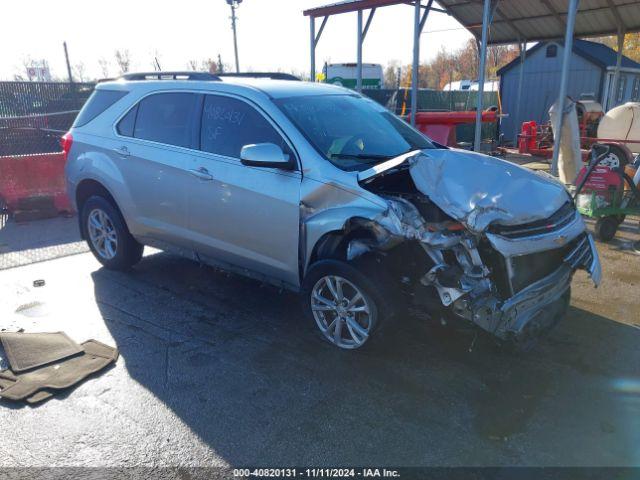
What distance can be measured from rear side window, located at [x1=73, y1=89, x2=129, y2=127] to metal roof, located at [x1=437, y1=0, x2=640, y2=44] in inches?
306

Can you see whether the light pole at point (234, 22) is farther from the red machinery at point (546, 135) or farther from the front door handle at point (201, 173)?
the front door handle at point (201, 173)

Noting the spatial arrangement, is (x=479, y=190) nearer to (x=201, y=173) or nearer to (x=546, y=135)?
(x=201, y=173)

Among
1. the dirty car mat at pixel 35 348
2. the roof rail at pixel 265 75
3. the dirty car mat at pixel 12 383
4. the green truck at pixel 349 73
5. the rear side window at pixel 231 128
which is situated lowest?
the dirty car mat at pixel 12 383

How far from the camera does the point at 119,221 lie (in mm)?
5328

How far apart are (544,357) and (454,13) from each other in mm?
10221

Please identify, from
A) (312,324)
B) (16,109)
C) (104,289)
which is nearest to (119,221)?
(104,289)

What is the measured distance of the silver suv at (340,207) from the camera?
3.35 m

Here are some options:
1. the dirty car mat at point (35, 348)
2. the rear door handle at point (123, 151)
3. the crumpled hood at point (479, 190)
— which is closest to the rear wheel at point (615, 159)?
the crumpled hood at point (479, 190)

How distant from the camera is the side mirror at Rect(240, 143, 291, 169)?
376cm

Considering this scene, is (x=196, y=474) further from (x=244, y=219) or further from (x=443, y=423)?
(x=244, y=219)

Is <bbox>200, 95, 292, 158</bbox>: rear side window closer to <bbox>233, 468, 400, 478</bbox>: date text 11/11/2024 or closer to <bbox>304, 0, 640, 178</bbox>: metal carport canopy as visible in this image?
<bbox>233, 468, 400, 478</bbox>: date text 11/11/2024

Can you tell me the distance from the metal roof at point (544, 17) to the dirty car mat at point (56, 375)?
9533 millimetres

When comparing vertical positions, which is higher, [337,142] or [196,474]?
[337,142]

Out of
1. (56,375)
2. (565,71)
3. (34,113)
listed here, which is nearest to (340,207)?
(56,375)
